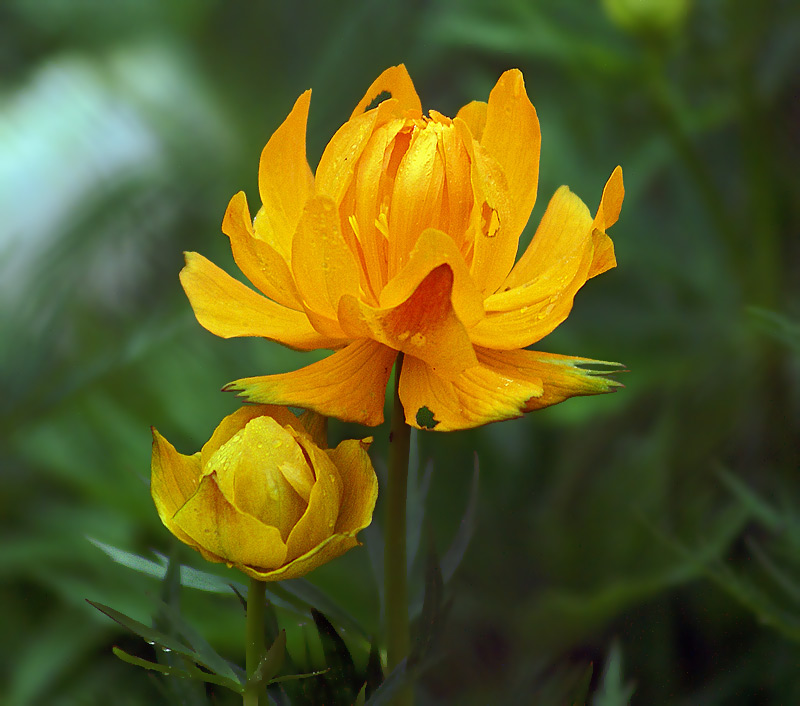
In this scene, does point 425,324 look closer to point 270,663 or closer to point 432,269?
point 432,269

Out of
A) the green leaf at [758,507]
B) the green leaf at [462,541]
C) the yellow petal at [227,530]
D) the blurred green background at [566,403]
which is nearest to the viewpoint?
the yellow petal at [227,530]

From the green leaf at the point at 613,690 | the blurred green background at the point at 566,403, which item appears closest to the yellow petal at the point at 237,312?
the green leaf at the point at 613,690

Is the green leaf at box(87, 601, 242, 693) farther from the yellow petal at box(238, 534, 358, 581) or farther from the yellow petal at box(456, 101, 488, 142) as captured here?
the yellow petal at box(456, 101, 488, 142)

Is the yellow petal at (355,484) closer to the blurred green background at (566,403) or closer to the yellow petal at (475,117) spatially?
the yellow petal at (475,117)

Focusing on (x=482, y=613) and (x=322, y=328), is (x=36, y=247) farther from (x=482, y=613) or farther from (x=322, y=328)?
(x=322, y=328)

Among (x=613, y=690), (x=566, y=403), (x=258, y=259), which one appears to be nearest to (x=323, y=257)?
(x=258, y=259)

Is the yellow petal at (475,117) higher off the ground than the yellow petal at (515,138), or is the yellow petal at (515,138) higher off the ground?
the yellow petal at (475,117)

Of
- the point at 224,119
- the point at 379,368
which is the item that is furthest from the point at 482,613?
the point at 224,119

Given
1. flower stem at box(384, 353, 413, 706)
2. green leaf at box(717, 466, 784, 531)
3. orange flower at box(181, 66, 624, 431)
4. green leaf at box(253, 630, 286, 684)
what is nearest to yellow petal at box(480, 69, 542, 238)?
orange flower at box(181, 66, 624, 431)
